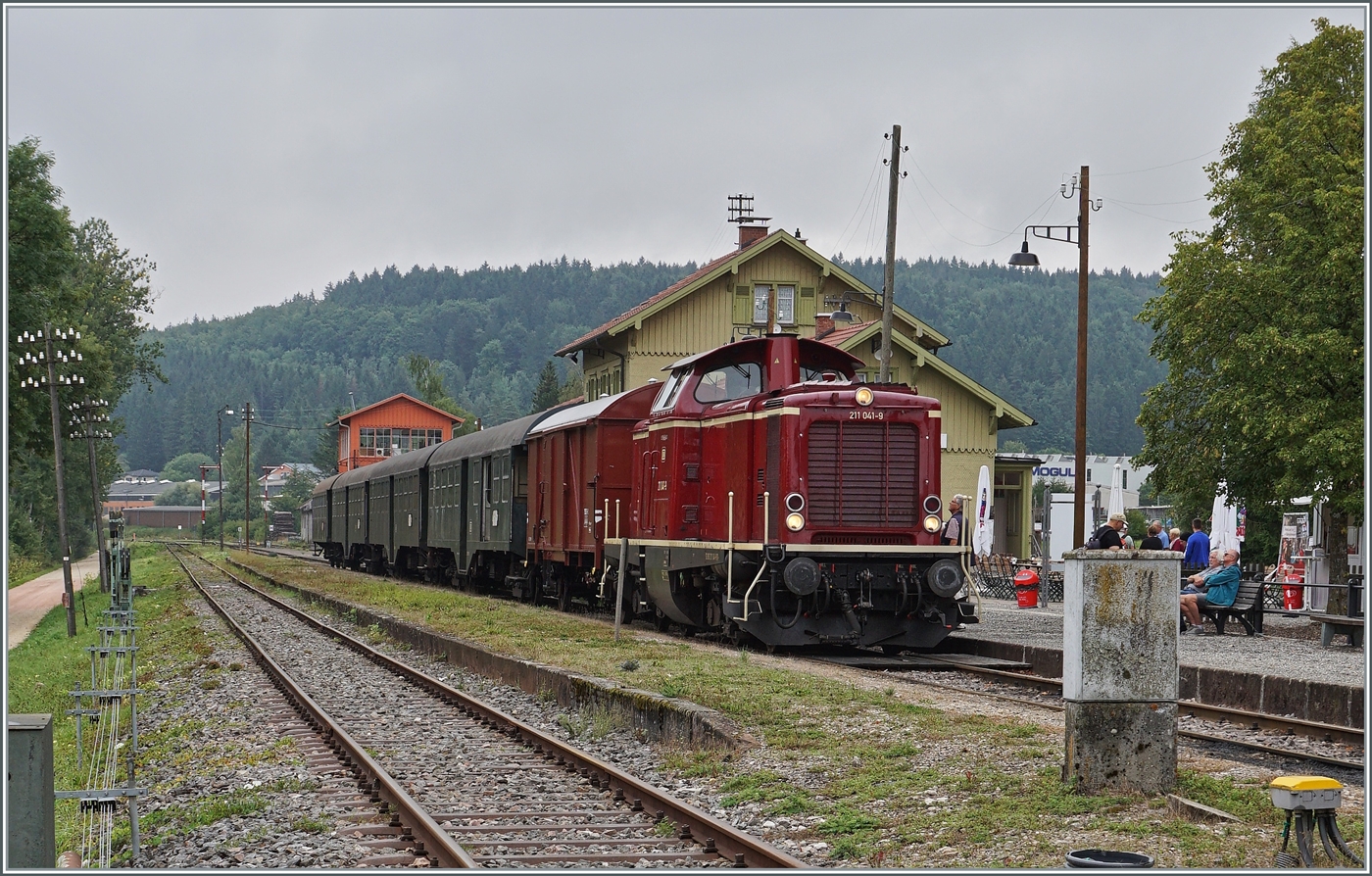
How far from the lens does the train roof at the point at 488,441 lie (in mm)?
28812

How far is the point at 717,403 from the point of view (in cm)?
1909

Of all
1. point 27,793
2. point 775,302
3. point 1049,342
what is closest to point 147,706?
point 27,793

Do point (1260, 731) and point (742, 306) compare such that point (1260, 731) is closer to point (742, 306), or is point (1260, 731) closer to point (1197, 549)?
point (1197, 549)

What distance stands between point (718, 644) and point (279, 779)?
9240 millimetres

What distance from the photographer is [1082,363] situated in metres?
26.1

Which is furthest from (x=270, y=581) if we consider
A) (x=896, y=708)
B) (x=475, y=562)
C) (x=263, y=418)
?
(x=263, y=418)

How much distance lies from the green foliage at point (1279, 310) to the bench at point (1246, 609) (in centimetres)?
569

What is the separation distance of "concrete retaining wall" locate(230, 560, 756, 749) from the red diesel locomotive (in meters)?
2.72

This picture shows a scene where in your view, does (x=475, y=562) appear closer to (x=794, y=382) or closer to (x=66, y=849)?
(x=794, y=382)

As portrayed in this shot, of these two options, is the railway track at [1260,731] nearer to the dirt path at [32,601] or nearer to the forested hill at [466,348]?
the dirt path at [32,601]

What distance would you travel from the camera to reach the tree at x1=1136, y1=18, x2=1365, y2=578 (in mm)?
27000

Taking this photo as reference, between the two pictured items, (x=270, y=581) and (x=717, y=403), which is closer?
(x=717, y=403)

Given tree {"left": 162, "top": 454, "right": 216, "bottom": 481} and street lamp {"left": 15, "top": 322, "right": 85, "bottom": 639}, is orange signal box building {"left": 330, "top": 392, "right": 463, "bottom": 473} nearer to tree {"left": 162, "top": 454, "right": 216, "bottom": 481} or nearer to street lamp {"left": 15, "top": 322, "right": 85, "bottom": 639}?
street lamp {"left": 15, "top": 322, "right": 85, "bottom": 639}

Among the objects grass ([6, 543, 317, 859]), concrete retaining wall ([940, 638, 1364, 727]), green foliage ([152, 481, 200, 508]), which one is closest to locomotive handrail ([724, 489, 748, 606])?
concrete retaining wall ([940, 638, 1364, 727])
